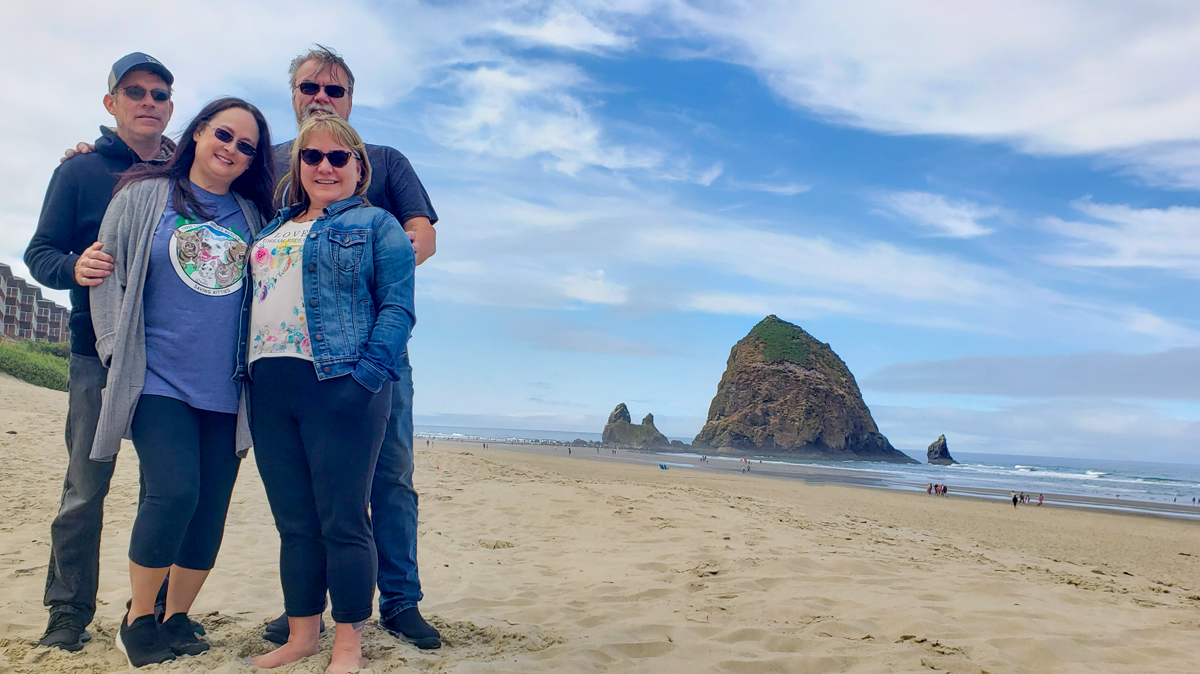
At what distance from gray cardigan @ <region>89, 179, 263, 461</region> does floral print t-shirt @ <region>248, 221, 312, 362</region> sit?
25 centimetres

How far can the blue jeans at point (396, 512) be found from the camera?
103 inches

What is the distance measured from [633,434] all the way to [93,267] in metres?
63.7

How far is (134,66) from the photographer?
97.8 inches

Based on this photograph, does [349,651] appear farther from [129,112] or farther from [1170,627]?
[1170,627]

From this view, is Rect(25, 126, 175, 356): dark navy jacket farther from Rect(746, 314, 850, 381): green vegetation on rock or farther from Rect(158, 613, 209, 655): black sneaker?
Rect(746, 314, 850, 381): green vegetation on rock

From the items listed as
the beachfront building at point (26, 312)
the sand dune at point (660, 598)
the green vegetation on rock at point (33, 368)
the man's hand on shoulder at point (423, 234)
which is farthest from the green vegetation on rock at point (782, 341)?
the man's hand on shoulder at point (423, 234)

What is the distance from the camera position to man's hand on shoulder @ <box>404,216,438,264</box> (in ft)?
8.55

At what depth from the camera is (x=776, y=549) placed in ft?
16.6

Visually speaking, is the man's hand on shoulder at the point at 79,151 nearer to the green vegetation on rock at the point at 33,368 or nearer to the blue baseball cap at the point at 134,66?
the blue baseball cap at the point at 134,66

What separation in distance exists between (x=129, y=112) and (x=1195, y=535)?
18760mm

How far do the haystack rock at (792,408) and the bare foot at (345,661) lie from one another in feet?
182

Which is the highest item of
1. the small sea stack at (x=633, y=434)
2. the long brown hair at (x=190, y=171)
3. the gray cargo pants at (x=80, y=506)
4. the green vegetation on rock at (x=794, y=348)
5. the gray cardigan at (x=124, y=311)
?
the green vegetation on rock at (x=794, y=348)

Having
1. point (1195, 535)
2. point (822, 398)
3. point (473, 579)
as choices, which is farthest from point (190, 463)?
point (822, 398)

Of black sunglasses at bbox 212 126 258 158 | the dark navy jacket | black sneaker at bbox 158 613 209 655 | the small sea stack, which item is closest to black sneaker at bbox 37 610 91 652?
black sneaker at bbox 158 613 209 655
